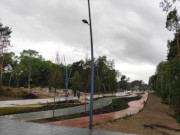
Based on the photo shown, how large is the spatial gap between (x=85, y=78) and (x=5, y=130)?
148 ft

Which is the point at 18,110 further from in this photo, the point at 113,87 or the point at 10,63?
the point at 10,63

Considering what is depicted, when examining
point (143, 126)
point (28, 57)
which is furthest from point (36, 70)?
point (143, 126)

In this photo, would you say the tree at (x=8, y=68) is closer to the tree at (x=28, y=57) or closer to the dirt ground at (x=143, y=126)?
the tree at (x=28, y=57)

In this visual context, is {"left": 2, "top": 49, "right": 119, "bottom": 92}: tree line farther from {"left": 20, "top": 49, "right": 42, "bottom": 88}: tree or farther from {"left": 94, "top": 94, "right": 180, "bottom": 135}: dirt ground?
{"left": 94, "top": 94, "right": 180, "bottom": 135}: dirt ground

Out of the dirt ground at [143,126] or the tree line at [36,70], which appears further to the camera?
the tree line at [36,70]

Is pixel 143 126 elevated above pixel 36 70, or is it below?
below

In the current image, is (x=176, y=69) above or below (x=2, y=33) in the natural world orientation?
below

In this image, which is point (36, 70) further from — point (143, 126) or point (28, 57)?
point (143, 126)

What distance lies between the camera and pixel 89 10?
10367 mm

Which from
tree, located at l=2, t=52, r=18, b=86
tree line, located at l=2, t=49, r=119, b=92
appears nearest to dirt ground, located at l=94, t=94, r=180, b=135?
tree line, located at l=2, t=49, r=119, b=92

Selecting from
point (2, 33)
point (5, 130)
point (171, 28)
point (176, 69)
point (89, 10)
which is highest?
point (2, 33)

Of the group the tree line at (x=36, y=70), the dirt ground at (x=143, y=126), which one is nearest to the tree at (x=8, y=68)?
the tree line at (x=36, y=70)

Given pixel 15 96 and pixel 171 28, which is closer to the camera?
pixel 171 28

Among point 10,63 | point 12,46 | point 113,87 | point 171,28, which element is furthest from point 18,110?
point 10,63
